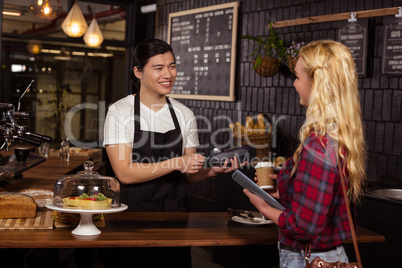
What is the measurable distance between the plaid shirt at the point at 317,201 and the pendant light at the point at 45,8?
4.15 metres

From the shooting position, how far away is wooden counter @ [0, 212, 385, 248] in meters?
2.09

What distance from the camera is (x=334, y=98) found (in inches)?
70.7

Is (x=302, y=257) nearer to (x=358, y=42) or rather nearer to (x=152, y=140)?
(x=152, y=140)

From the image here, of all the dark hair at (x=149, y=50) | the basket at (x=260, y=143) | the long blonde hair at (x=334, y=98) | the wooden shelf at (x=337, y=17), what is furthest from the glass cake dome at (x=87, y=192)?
the wooden shelf at (x=337, y=17)

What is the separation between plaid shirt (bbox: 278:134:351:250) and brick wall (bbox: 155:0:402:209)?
2476 millimetres

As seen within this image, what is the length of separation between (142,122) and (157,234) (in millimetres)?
771

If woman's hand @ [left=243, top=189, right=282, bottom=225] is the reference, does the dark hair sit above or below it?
above

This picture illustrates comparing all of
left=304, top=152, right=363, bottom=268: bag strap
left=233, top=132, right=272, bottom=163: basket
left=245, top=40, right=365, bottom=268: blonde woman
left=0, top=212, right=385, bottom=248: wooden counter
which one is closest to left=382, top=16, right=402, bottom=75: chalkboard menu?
left=233, top=132, right=272, bottom=163: basket

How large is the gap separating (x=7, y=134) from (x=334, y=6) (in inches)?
121

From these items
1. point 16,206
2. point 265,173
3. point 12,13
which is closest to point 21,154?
point 16,206

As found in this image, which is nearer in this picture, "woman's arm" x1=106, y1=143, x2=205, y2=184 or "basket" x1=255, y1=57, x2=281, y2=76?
"woman's arm" x1=106, y1=143, x2=205, y2=184

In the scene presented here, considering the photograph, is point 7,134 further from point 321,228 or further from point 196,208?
point 196,208

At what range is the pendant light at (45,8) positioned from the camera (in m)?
5.29

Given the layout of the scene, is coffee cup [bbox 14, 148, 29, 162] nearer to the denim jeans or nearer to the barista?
the barista
